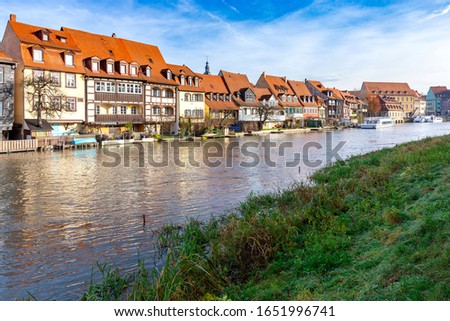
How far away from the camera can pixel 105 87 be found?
45.5 m

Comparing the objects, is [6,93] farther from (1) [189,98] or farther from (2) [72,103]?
(1) [189,98]

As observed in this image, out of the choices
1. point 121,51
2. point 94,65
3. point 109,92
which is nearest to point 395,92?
→ point 121,51

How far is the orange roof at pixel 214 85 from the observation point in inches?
2534

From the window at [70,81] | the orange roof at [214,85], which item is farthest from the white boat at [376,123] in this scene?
the window at [70,81]

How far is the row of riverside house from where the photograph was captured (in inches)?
1497

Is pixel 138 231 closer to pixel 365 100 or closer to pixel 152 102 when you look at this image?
pixel 152 102

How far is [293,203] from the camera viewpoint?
11.5 m

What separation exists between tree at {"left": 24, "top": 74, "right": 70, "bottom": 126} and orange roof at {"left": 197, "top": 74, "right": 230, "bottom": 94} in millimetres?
26547

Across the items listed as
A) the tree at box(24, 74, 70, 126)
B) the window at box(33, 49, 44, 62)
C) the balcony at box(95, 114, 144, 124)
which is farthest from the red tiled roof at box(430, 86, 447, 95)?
Result: the window at box(33, 49, 44, 62)

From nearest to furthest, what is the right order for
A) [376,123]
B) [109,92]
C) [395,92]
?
1. [109,92]
2. [376,123]
3. [395,92]

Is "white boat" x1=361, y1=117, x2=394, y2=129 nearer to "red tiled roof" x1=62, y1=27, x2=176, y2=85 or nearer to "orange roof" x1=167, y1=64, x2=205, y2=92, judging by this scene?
"orange roof" x1=167, y1=64, x2=205, y2=92

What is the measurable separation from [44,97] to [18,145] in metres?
8.09

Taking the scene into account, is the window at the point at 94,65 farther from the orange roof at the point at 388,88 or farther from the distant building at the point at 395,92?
the orange roof at the point at 388,88
